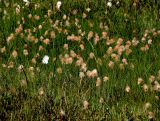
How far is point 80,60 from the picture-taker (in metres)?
5.63

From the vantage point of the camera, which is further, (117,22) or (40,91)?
(117,22)

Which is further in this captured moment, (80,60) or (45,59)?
(45,59)

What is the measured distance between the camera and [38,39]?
6828 mm

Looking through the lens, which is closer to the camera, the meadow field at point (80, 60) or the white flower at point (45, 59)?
the meadow field at point (80, 60)

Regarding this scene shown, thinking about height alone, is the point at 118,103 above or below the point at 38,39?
below

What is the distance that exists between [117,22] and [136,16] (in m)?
0.30

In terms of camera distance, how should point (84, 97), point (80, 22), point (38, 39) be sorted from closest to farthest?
point (84, 97) → point (38, 39) → point (80, 22)

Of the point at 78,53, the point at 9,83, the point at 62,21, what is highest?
the point at 62,21

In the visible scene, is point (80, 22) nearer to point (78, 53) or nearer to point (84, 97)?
point (78, 53)

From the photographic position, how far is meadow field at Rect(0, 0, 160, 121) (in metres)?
4.62

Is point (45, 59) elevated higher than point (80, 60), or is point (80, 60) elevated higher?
point (45, 59)

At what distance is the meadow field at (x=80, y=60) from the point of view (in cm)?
462

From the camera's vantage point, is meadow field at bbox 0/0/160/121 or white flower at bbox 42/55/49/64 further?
white flower at bbox 42/55/49/64

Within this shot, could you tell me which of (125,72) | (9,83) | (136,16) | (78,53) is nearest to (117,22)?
(136,16)
